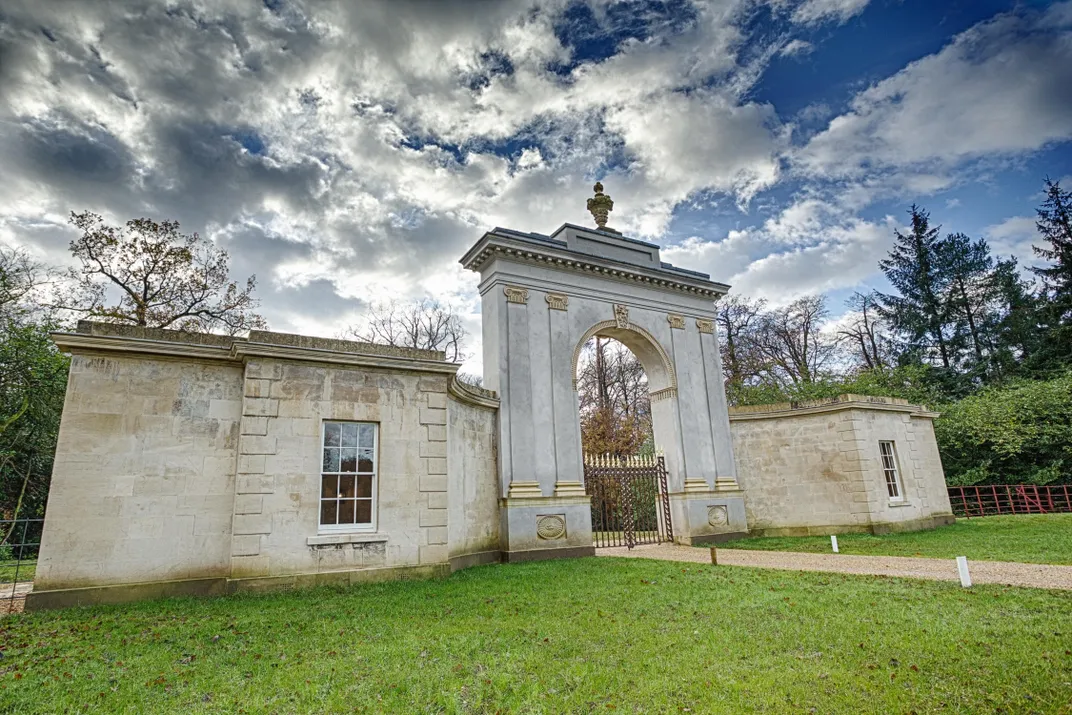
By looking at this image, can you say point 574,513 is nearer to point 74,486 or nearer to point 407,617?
point 407,617

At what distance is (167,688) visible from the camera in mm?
4316

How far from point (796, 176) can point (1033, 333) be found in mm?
19527

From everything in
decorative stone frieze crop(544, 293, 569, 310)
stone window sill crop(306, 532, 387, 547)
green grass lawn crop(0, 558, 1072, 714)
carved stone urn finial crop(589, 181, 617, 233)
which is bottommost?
green grass lawn crop(0, 558, 1072, 714)

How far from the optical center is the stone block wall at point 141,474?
7.74 metres

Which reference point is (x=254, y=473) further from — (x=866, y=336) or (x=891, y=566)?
(x=866, y=336)

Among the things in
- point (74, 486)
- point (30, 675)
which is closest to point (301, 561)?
point (74, 486)

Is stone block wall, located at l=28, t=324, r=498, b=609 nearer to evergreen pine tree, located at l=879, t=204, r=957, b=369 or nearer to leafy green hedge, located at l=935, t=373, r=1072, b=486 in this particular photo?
leafy green hedge, located at l=935, t=373, r=1072, b=486

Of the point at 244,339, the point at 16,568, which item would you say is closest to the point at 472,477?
the point at 244,339

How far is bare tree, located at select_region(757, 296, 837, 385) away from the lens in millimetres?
29750

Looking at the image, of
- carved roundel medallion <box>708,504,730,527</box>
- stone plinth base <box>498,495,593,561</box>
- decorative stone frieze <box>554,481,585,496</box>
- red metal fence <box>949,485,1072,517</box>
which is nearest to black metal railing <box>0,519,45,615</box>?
stone plinth base <box>498,495,593,561</box>

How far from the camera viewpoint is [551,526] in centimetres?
1278

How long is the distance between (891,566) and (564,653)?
293 inches

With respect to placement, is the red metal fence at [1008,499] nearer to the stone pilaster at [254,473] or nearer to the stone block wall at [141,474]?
the stone pilaster at [254,473]

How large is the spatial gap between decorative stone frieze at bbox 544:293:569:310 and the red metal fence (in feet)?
55.5
